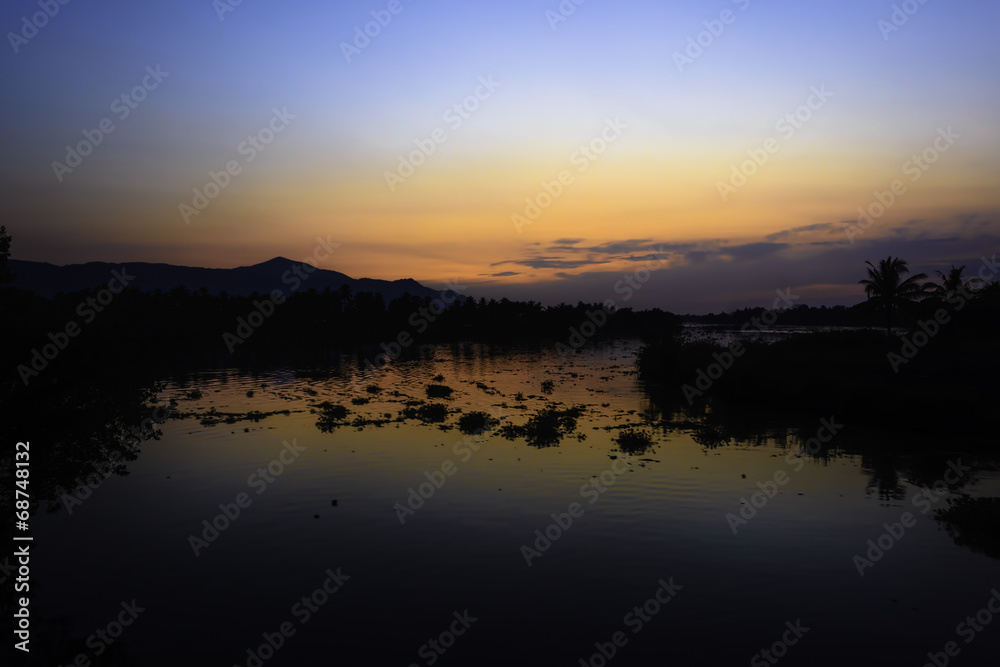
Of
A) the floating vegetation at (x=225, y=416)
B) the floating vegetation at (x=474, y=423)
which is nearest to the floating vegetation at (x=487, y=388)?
the floating vegetation at (x=474, y=423)

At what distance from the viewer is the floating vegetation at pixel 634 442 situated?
3100 centimetres

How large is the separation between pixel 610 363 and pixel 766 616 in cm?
7765

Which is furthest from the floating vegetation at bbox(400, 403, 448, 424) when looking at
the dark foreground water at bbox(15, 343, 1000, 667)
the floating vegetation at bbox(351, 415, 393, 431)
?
the dark foreground water at bbox(15, 343, 1000, 667)

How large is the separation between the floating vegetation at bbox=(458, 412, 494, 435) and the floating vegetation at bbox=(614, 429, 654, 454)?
8.81 meters

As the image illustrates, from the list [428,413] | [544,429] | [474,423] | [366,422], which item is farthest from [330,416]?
[544,429]

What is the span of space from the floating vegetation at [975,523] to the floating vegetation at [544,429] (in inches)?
707

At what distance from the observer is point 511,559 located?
56.2 ft

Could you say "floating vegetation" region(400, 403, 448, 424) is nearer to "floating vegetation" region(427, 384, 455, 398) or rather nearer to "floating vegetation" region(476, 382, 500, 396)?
"floating vegetation" region(427, 384, 455, 398)

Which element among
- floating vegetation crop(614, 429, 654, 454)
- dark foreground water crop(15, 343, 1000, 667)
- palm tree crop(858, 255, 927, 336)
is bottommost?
dark foreground water crop(15, 343, 1000, 667)

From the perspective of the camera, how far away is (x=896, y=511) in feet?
69.0

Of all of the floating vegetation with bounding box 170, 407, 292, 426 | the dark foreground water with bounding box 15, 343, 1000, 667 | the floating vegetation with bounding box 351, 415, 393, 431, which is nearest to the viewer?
the dark foreground water with bounding box 15, 343, 1000, 667

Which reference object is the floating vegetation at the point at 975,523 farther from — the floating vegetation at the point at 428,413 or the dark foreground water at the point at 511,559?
the floating vegetation at the point at 428,413

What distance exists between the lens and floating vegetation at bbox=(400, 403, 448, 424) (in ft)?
131

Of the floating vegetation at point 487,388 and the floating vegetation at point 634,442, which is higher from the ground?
the floating vegetation at point 487,388
